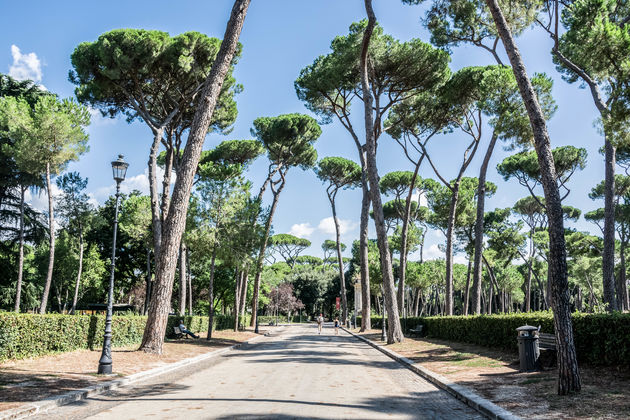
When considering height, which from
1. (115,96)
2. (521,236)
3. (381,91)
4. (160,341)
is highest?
(381,91)

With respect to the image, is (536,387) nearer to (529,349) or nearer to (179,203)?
(529,349)

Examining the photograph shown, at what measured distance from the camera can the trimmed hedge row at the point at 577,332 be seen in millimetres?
7977

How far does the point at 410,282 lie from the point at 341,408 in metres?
46.6

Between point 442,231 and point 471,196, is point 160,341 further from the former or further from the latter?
point 442,231

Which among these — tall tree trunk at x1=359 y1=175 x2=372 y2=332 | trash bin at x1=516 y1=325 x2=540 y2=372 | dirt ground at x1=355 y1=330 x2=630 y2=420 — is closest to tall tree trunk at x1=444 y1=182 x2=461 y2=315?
tall tree trunk at x1=359 y1=175 x2=372 y2=332

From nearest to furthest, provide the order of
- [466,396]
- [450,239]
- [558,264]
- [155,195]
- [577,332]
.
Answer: [466,396], [558,264], [577,332], [155,195], [450,239]

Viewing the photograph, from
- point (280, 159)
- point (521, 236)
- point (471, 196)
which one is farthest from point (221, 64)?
point (521, 236)

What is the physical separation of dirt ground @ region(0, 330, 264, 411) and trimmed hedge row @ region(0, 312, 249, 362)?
0.77 feet

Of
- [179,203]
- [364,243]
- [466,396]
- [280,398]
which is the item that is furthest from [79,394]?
[364,243]

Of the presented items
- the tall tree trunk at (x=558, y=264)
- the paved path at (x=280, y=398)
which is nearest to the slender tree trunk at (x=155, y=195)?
the paved path at (x=280, y=398)

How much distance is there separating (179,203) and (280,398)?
7623mm

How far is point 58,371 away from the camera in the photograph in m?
8.93

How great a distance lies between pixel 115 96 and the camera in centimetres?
2008

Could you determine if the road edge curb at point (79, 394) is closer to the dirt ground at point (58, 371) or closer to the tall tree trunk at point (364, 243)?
the dirt ground at point (58, 371)
